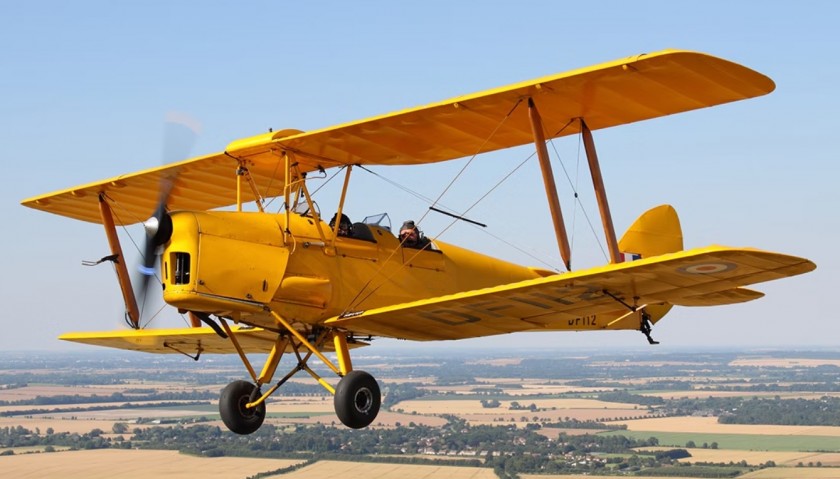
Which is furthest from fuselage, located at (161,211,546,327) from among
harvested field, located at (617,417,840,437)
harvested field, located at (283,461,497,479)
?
harvested field, located at (617,417,840,437)

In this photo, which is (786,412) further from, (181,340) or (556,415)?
(181,340)

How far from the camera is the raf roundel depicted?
1089cm

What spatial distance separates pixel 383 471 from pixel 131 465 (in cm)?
1438

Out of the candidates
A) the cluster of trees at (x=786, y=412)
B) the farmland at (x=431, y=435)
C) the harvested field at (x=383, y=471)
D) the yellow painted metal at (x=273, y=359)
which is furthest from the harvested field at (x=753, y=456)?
the yellow painted metal at (x=273, y=359)

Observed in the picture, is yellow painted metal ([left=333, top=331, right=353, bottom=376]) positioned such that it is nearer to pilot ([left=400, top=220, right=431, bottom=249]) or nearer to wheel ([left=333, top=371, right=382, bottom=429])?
wheel ([left=333, top=371, right=382, bottom=429])

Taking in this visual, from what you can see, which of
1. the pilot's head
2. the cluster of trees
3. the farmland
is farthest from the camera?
the cluster of trees

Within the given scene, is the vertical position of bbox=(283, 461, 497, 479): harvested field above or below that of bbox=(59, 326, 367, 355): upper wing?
below

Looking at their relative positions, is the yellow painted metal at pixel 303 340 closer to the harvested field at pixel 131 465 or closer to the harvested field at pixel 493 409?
the harvested field at pixel 131 465

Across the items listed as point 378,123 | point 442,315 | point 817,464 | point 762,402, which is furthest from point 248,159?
point 762,402

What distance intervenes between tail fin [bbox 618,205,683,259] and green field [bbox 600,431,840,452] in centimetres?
5898

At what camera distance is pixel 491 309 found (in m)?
13.0

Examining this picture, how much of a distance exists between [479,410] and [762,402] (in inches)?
1333

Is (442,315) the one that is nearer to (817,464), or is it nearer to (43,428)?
(817,464)

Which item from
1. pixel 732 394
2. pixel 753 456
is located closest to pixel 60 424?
pixel 753 456
